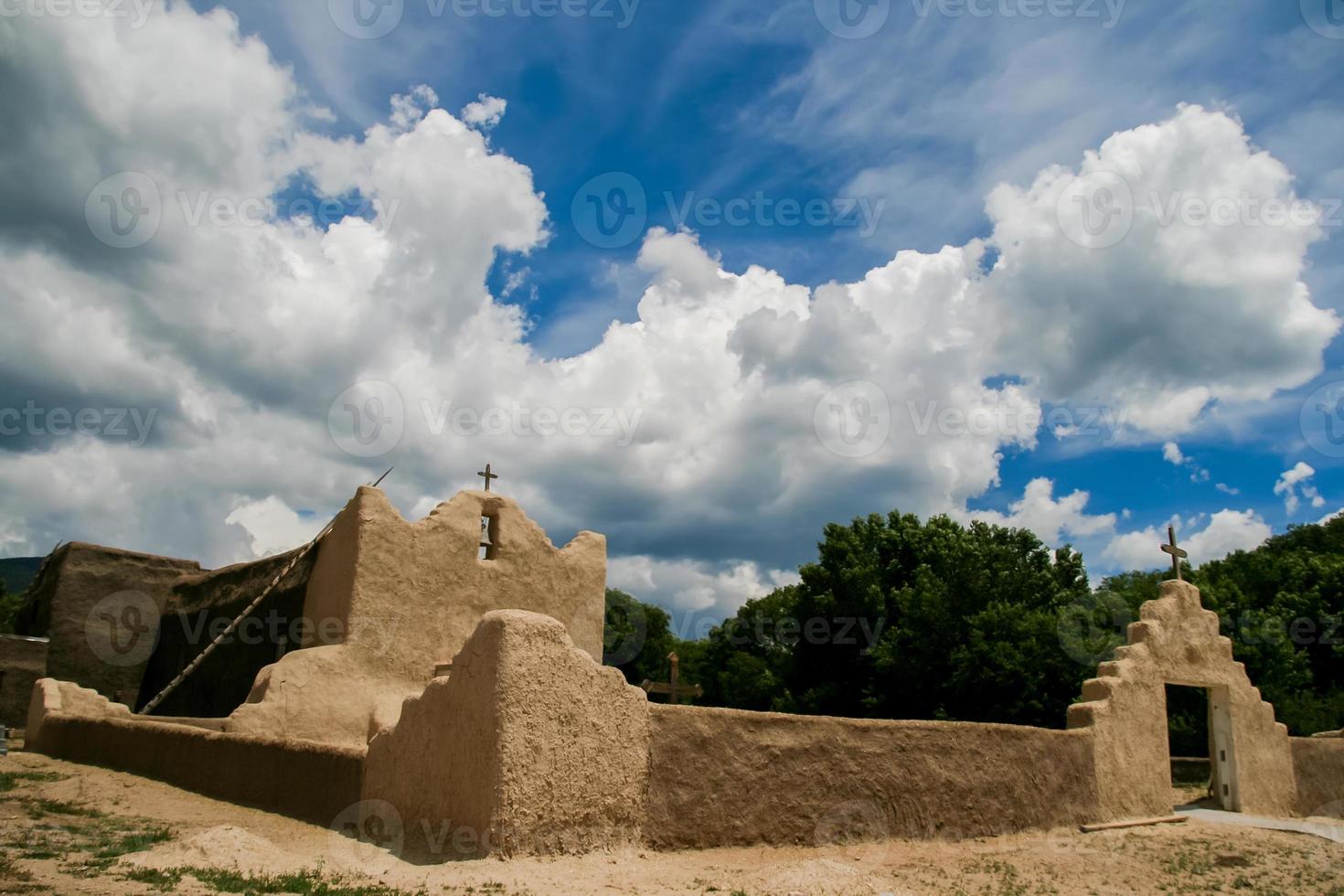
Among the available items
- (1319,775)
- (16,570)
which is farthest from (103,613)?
(16,570)

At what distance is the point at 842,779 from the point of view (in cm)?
1034

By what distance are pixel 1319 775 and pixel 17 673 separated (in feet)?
79.4

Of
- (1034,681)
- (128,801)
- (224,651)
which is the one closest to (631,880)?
(128,801)

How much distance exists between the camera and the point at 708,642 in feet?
159

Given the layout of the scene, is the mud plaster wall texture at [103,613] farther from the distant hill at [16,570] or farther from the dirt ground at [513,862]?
the distant hill at [16,570]

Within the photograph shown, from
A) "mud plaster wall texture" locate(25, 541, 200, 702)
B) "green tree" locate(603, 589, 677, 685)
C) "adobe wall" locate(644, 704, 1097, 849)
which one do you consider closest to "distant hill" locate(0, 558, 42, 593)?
"green tree" locate(603, 589, 677, 685)

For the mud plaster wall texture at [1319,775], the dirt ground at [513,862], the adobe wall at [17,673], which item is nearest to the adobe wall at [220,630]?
the adobe wall at [17,673]

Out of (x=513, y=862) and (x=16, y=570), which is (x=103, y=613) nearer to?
(x=513, y=862)

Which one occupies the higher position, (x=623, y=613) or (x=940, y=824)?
(x=623, y=613)

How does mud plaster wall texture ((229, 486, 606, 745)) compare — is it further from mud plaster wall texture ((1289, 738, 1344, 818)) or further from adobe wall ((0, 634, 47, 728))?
mud plaster wall texture ((1289, 738, 1344, 818))

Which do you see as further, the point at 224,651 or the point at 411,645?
the point at 224,651

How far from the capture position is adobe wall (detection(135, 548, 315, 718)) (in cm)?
1527

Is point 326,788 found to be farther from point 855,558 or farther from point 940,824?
point 855,558

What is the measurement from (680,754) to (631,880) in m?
1.51
